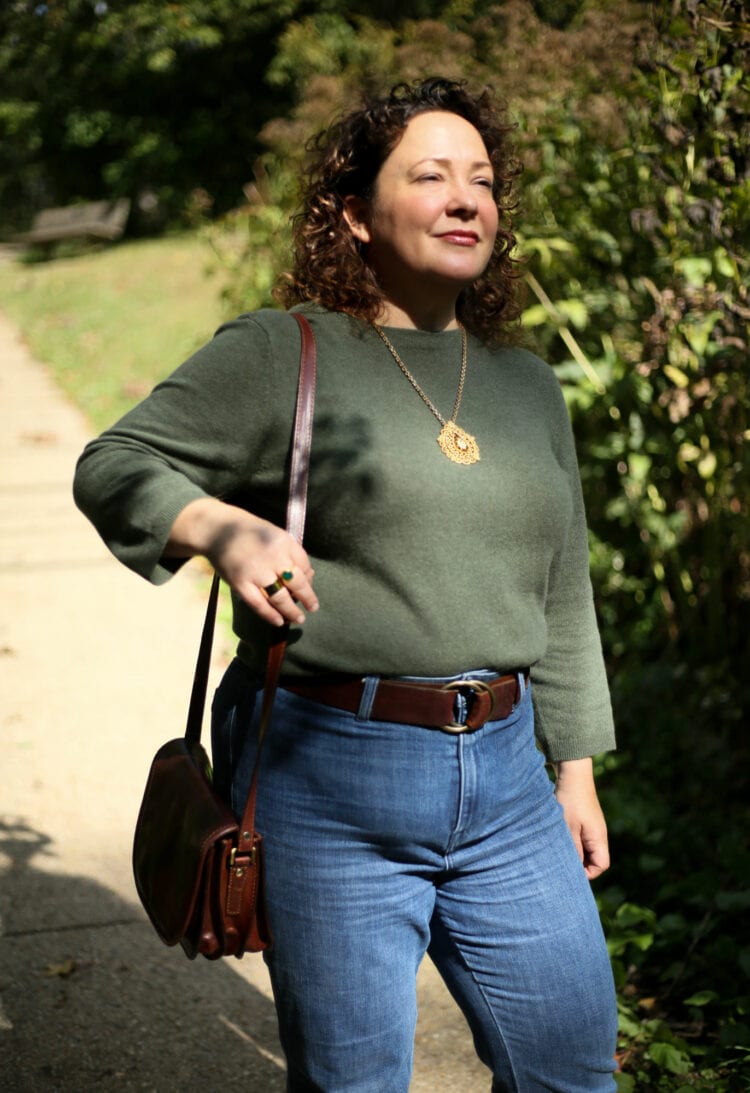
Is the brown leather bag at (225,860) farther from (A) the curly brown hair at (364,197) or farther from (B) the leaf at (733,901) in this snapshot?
(B) the leaf at (733,901)

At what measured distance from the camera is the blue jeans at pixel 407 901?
5.60ft

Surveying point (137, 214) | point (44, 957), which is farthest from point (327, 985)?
→ point (137, 214)

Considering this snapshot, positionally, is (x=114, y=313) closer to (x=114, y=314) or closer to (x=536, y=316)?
(x=114, y=314)

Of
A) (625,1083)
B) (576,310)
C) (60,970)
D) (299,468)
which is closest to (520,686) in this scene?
(299,468)

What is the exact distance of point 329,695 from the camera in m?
1.72

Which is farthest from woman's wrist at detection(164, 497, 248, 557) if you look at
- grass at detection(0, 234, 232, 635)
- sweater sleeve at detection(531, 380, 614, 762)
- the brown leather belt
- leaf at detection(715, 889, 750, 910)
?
grass at detection(0, 234, 232, 635)

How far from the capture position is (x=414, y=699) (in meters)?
1.70

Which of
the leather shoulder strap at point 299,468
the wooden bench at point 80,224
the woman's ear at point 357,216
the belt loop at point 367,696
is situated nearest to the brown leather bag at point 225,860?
the leather shoulder strap at point 299,468

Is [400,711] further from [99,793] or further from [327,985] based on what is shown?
[99,793]

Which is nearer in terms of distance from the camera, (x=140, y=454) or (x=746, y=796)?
(x=140, y=454)

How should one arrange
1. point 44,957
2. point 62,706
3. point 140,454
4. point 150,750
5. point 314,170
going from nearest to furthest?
point 140,454 < point 314,170 < point 44,957 < point 150,750 < point 62,706

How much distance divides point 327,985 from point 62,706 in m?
3.39

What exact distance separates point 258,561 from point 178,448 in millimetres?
280

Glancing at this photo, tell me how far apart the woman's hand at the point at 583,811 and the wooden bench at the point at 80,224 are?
20176mm
